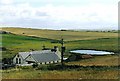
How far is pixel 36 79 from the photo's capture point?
18078mm

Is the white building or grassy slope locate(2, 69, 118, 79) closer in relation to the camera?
grassy slope locate(2, 69, 118, 79)

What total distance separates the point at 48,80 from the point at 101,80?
3329 mm

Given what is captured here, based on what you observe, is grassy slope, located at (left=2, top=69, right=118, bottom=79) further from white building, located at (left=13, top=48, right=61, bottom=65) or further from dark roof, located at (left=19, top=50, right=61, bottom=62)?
dark roof, located at (left=19, top=50, right=61, bottom=62)

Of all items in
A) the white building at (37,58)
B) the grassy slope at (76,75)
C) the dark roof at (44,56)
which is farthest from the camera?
the dark roof at (44,56)

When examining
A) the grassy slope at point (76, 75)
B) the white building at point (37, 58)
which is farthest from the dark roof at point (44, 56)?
the grassy slope at point (76, 75)

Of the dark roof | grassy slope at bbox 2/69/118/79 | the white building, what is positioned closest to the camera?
grassy slope at bbox 2/69/118/79

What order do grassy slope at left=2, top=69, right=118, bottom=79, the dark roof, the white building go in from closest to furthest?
grassy slope at left=2, top=69, right=118, bottom=79 < the white building < the dark roof

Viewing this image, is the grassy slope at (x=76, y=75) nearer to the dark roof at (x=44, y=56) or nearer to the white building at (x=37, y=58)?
the white building at (x=37, y=58)

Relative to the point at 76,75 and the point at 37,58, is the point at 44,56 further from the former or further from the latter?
the point at 76,75

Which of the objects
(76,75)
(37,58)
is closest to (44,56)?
(37,58)

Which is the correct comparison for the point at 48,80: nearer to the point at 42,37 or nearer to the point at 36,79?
the point at 36,79

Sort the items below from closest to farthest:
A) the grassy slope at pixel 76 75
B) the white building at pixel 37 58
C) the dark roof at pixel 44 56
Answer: the grassy slope at pixel 76 75, the white building at pixel 37 58, the dark roof at pixel 44 56

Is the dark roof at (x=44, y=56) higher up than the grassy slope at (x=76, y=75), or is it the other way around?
the grassy slope at (x=76, y=75)

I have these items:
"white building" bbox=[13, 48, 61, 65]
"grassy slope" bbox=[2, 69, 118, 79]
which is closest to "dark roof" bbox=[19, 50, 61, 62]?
"white building" bbox=[13, 48, 61, 65]
